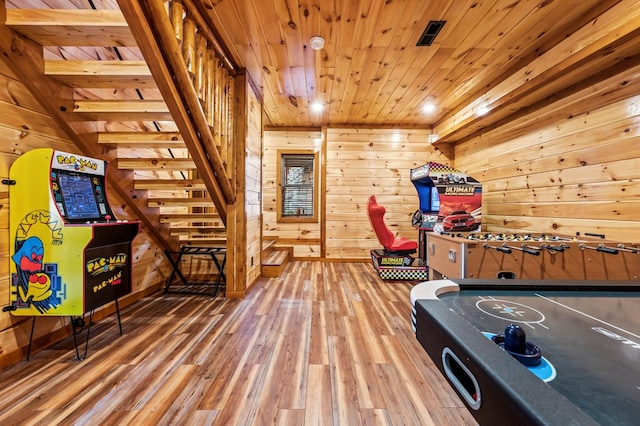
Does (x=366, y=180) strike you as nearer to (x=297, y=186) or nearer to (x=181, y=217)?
(x=297, y=186)

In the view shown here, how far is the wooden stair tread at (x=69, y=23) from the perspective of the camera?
1622 millimetres

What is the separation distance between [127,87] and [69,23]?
547 mm

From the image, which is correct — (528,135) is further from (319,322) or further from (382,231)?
(319,322)

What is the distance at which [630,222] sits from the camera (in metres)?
2.11

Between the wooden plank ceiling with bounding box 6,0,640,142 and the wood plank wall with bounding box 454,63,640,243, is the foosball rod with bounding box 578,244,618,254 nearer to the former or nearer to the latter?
the wood plank wall with bounding box 454,63,640,243

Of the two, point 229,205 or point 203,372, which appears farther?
point 229,205

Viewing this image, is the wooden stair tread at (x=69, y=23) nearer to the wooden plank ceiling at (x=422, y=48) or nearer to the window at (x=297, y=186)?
the wooden plank ceiling at (x=422, y=48)

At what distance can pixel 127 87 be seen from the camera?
2139mm

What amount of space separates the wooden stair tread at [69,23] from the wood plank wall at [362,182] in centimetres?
352

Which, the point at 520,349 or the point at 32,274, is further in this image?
the point at 32,274

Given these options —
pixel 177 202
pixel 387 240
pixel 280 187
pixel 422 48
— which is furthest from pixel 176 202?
pixel 422 48

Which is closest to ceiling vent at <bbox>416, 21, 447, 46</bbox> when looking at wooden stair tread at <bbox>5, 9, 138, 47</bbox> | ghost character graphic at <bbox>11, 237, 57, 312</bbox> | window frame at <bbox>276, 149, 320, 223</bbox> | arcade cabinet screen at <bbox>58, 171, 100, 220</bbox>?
wooden stair tread at <bbox>5, 9, 138, 47</bbox>

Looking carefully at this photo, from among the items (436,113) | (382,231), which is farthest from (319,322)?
(436,113)

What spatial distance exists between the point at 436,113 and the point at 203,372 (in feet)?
15.5
